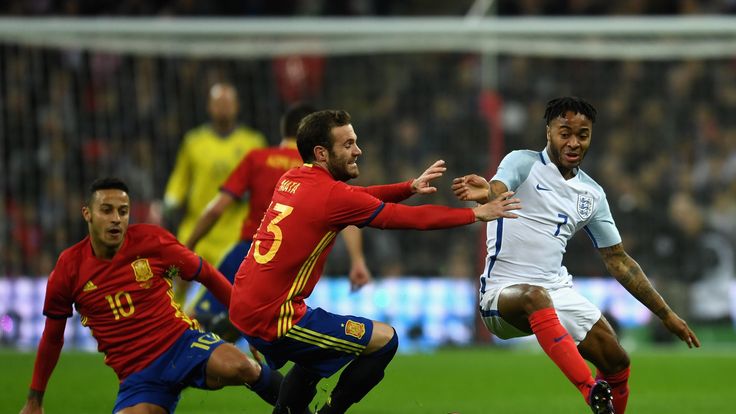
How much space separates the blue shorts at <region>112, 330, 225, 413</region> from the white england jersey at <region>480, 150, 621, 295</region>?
70.3 inches

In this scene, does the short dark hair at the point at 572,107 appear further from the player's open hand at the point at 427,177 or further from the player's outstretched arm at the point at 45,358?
the player's outstretched arm at the point at 45,358

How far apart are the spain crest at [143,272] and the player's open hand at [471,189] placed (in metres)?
1.76

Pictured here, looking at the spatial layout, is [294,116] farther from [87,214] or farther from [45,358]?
[45,358]

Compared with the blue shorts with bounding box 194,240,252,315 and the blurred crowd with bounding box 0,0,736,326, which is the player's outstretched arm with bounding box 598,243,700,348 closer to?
the blue shorts with bounding box 194,240,252,315

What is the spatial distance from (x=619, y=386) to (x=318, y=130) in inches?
95.0

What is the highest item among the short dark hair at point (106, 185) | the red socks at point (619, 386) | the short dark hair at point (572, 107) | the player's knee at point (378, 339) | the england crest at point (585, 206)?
the short dark hair at point (572, 107)

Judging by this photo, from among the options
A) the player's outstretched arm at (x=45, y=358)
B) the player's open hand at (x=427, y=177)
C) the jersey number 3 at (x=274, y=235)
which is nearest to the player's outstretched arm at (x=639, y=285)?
the player's open hand at (x=427, y=177)

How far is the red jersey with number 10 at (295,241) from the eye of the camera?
5.98 metres

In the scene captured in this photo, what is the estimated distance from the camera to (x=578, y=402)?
9.00 m

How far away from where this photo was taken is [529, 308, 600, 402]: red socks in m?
6.23

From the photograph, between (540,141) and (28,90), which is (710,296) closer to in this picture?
(540,141)

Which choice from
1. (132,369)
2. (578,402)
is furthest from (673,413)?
(132,369)

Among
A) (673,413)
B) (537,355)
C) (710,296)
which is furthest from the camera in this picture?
(710,296)

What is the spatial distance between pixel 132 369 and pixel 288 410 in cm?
89
